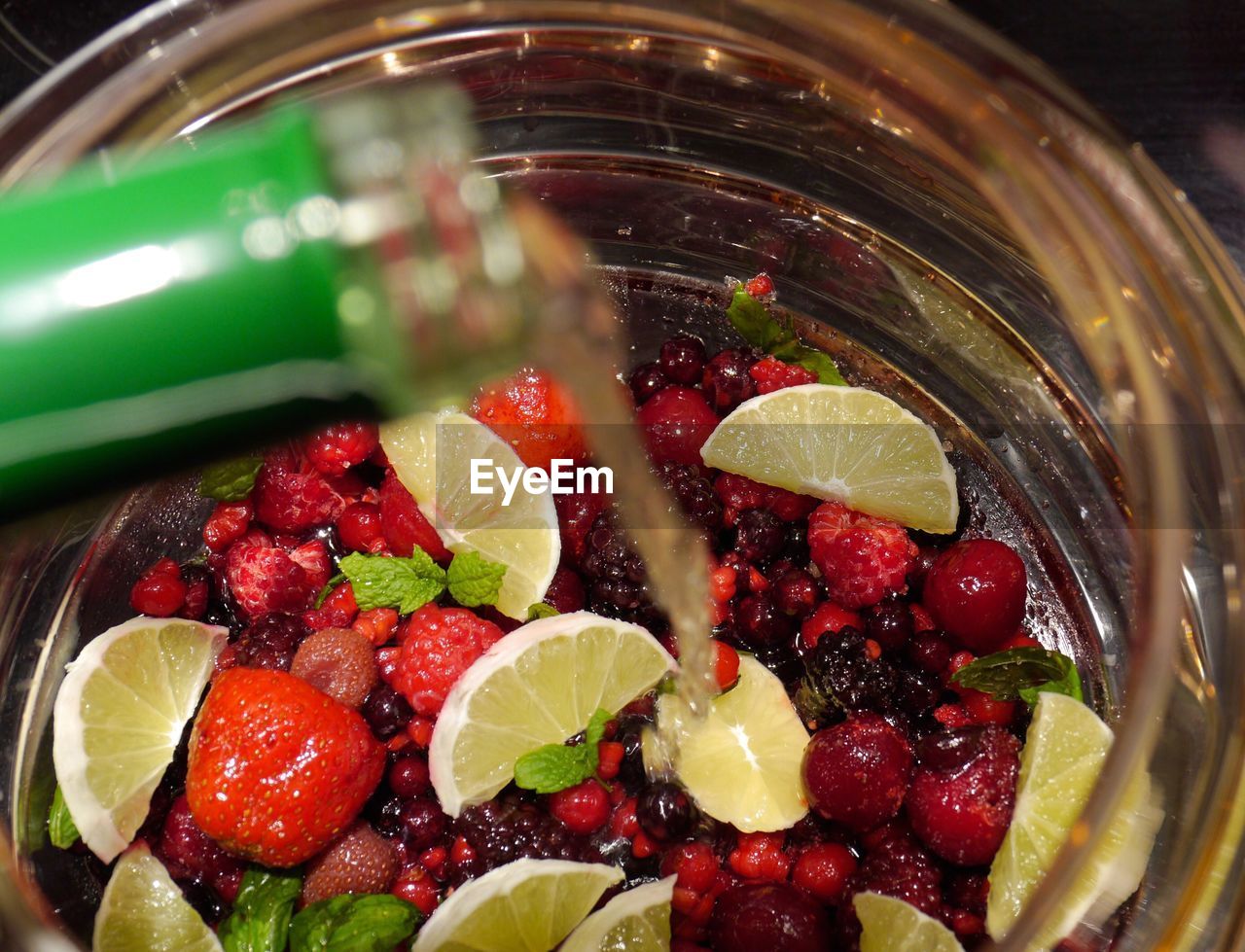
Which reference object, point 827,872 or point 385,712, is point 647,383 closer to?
point 385,712

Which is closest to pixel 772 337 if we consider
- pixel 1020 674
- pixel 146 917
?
pixel 1020 674

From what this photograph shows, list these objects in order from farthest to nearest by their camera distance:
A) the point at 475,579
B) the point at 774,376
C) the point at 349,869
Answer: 1. the point at 774,376
2. the point at 475,579
3. the point at 349,869

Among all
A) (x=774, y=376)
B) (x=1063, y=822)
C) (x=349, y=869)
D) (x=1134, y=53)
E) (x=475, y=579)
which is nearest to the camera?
(x=1063, y=822)

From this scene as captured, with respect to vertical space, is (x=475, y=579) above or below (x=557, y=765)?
above

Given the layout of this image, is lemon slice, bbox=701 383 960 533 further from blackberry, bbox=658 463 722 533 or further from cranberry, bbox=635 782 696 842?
cranberry, bbox=635 782 696 842

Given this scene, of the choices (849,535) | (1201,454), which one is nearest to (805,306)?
(849,535)

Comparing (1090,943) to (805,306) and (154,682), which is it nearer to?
(805,306)

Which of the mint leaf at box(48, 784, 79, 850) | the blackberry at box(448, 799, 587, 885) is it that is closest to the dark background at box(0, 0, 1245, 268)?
the mint leaf at box(48, 784, 79, 850)
